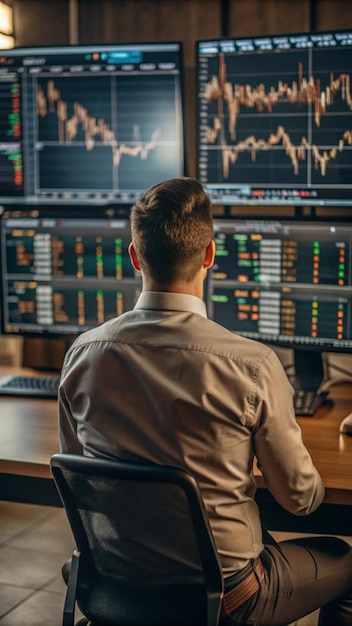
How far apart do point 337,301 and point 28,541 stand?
4.95ft

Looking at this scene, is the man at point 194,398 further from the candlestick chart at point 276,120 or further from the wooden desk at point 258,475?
the candlestick chart at point 276,120

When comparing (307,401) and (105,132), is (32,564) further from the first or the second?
(105,132)

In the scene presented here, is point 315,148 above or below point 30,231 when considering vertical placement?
above

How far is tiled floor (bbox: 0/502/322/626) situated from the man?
1.09 metres

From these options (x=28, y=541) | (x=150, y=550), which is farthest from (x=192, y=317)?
(x=28, y=541)

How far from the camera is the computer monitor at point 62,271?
260 cm

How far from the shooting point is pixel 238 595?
1604 millimetres

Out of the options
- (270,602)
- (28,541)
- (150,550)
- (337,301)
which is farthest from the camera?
(28,541)

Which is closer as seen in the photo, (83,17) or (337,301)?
(337,301)

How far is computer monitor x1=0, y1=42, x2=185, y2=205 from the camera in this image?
102 inches

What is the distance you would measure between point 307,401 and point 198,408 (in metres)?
0.89

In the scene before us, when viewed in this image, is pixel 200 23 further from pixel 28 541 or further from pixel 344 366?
pixel 28 541

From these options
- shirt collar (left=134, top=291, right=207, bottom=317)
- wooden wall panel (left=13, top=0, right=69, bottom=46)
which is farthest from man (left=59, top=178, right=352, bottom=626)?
wooden wall panel (left=13, top=0, right=69, bottom=46)

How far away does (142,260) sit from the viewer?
1600mm
